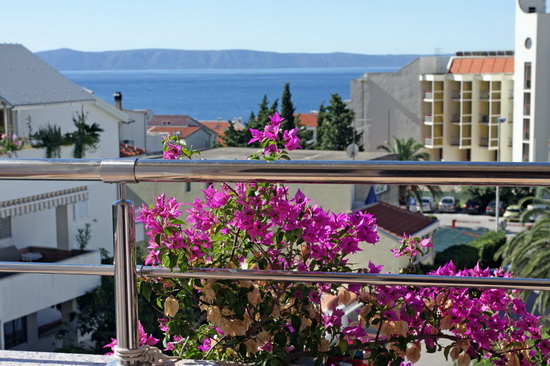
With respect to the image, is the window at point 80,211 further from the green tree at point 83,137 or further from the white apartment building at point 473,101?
the white apartment building at point 473,101

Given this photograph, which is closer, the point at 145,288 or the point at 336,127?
the point at 145,288

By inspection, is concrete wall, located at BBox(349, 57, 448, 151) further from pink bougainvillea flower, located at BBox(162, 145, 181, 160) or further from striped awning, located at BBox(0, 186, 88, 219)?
pink bougainvillea flower, located at BBox(162, 145, 181, 160)

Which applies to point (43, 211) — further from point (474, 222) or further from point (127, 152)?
point (474, 222)

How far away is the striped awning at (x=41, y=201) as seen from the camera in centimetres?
1991

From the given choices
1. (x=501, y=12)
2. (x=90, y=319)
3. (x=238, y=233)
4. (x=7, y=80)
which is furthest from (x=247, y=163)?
(x=501, y=12)

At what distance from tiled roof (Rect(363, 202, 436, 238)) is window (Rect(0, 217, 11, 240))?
12.6m

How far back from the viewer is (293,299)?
2729 millimetres

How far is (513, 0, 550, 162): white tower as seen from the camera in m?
58.2

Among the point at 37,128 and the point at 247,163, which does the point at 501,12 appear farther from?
the point at 247,163

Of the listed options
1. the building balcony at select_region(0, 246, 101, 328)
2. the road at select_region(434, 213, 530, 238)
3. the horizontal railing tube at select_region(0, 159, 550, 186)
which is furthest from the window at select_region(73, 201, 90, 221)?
the road at select_region(434, 213, 530, 238)

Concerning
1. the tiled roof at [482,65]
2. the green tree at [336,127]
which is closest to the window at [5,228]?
the green tree at [336,127]

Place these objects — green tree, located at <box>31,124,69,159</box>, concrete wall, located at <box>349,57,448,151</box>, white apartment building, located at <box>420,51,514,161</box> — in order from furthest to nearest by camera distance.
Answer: concrete wall, located at <box>349,57,448,151</box> < white apartment building, located at <box>420,51,514,161</box> < green tree, located at <box>31,124,69,159</box>

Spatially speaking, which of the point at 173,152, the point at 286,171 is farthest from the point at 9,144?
the point at 286,171

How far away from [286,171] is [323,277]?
1.11 ft
